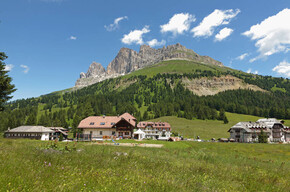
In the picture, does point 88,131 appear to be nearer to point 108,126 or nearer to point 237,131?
point 108,126

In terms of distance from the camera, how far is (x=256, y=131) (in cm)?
8844

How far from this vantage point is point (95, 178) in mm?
6594

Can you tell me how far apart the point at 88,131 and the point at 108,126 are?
7.66 metres

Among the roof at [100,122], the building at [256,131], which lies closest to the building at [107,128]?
the roof at [100,122]

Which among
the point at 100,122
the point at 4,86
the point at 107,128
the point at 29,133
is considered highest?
the point at 4,86

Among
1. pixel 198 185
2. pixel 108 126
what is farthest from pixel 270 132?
pixel 198 185

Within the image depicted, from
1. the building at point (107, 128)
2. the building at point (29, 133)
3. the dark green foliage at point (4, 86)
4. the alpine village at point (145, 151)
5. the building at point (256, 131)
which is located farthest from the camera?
the building at point (256, 131)

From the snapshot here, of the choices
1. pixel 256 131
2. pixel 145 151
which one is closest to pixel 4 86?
pixel 145 151

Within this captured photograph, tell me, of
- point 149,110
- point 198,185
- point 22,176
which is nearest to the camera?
point 22,176

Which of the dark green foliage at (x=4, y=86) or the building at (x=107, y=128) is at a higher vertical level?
the dark green foliage at (x=4, y=86)

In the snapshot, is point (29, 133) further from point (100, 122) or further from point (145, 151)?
point (145, 151)

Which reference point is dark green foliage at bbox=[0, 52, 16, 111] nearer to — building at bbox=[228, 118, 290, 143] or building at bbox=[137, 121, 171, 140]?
building at bbox=[137, 121, 171, 140]

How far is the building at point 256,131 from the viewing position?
8744 cm

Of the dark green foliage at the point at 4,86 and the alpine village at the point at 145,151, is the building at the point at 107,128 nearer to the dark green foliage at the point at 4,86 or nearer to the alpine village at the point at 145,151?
the alpine village at the point at 145,151
